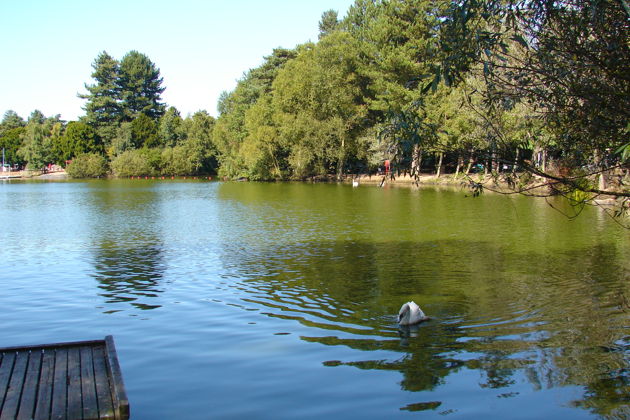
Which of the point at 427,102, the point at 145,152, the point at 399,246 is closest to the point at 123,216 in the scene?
the point at 399,246

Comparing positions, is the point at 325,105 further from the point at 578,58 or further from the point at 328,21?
the point at 578,58

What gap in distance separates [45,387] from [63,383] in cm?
19

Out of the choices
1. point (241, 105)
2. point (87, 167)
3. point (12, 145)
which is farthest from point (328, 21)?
point (12, 145)

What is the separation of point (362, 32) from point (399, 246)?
50007 mm

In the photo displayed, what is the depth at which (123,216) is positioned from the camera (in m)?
32.0

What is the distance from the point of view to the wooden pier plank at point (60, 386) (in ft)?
19.3

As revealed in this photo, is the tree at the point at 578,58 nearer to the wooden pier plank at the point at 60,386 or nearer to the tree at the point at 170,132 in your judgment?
the wooden pier plank at the point at 60,386

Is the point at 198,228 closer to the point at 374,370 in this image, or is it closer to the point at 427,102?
the point at 374,370

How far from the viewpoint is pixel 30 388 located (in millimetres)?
6402

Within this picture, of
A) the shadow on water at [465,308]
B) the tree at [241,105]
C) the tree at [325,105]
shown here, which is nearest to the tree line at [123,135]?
the tree at [241,105]

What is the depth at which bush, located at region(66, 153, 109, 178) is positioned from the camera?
106375 millimetres

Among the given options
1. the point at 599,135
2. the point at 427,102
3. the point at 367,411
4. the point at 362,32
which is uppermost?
the point at 362,32

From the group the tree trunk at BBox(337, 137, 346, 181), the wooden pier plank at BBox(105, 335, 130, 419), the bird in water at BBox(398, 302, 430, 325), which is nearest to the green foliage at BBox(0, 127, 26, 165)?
the tree trunk at BBox(337, 137, 346, 181)

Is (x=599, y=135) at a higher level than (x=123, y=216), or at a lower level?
higher
